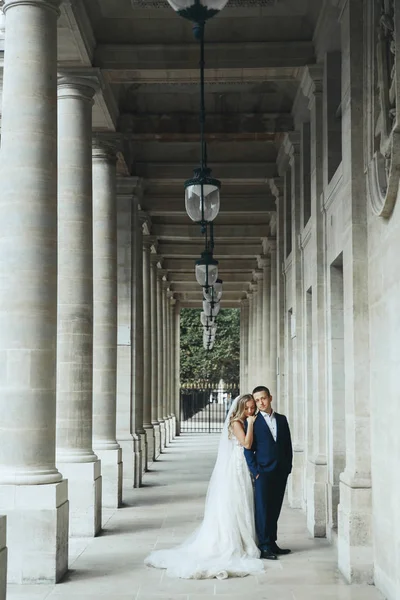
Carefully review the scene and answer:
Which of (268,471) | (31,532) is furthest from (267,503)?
(31,532)

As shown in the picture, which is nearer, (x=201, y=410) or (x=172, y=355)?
(x=172, y=355)

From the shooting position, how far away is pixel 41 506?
10234 mm

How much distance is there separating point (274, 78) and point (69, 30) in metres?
4.31

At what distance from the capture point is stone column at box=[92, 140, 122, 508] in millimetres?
16859

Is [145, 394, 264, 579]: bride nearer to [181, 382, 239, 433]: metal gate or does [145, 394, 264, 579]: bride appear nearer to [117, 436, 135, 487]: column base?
[117, 436, 135, 487]: column base

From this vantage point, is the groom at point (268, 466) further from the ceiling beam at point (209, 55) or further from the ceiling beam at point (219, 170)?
the ceiling beam at point (219, 170)

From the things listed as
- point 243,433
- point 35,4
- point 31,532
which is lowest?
point 31,532

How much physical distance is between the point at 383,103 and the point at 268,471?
533 cm

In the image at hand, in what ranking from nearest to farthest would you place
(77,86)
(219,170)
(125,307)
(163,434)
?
(77,86)
(125,307)
(219,170)
(163,434)

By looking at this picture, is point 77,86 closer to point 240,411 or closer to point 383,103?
point 240,411

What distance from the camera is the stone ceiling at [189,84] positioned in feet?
47.4

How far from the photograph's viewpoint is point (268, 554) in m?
11.8

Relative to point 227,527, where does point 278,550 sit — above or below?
below

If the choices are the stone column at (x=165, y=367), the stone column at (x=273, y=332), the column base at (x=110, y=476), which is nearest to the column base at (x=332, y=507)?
the column base at (x=110, y=476)
